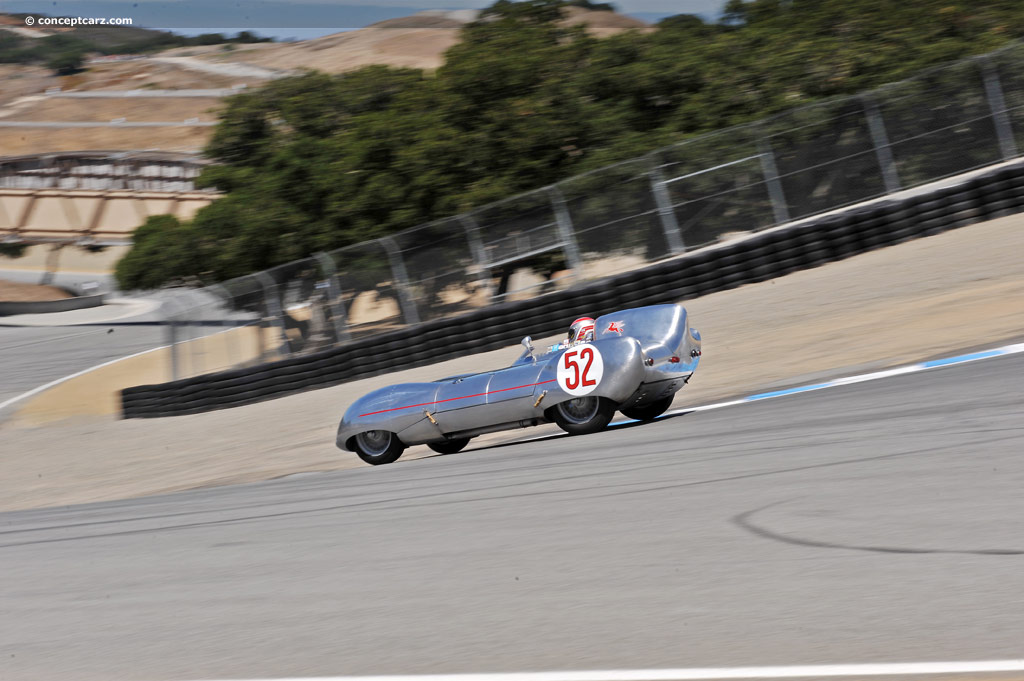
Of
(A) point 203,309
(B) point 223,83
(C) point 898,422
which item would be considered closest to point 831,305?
(C) point 898,422

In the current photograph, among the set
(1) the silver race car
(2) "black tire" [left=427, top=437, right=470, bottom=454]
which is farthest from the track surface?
(2) "black tire" [left=427, top=437, right=470, bottom=454]

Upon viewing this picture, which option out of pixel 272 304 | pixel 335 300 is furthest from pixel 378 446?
pixel 272 304

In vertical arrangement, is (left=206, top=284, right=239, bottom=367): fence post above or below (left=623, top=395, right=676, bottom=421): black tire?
above

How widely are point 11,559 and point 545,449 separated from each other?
3366 millimetres

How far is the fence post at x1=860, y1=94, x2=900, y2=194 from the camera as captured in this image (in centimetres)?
1328

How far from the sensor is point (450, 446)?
8.59 m

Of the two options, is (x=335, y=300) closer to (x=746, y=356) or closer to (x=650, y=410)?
(x=746, y=356)

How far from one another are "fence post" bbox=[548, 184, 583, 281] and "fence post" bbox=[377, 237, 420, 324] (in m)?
2.20

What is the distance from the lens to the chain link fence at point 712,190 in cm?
1324

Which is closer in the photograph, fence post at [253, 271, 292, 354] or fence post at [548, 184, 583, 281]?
fence post at [548, 184, 583, 281]

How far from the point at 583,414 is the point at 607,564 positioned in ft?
12.1

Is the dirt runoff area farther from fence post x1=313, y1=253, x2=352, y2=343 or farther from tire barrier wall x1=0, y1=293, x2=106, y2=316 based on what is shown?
tire barrier wall x1=0, y1=293, x2=106, y2=316

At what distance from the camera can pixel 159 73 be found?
305 feet

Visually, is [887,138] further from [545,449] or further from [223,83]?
[223,83]
